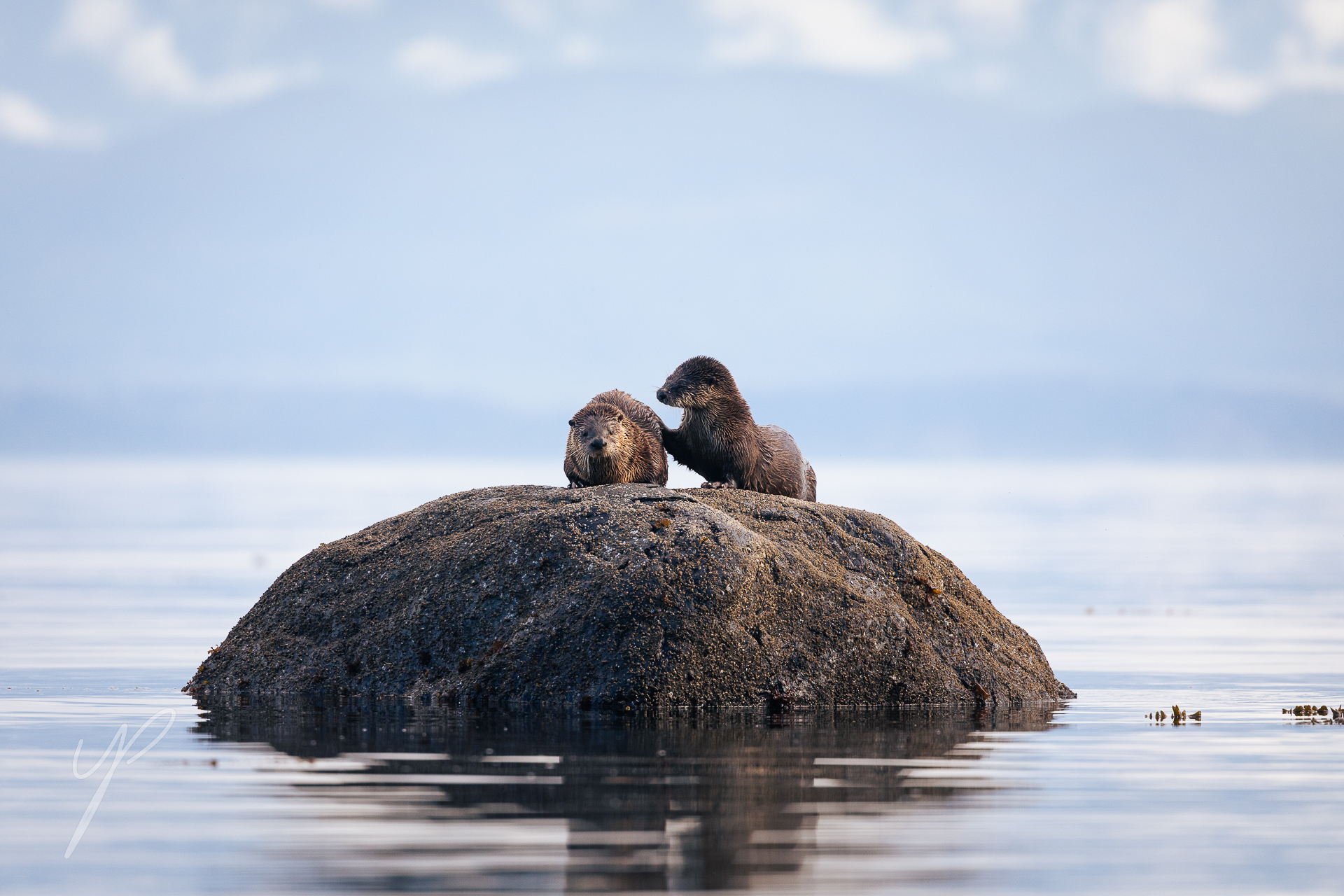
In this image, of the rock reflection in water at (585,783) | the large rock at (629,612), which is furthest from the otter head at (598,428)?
the rock reflection in water at (585,783)

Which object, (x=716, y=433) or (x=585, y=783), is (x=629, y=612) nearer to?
(x=585, y=783)

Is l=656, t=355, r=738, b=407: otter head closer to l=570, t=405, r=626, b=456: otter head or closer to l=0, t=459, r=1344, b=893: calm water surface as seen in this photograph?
l=570, t=405, r=626, b=456: otter head

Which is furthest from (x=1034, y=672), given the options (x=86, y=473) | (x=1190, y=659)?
(x=86, y=473)

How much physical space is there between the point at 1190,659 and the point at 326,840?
50.8 ft

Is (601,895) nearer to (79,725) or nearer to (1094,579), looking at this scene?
(79,725)

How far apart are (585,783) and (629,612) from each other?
4198 millimetres

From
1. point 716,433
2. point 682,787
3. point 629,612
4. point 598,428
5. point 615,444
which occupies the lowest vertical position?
point 682,787

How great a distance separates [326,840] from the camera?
869cm

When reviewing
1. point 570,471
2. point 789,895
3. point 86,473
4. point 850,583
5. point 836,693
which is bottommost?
point 789,895

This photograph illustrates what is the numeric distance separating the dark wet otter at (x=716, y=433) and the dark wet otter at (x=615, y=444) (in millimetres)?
409

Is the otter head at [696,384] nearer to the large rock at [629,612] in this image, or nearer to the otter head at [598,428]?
the otter head at [598,428]

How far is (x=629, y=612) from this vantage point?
14.7m

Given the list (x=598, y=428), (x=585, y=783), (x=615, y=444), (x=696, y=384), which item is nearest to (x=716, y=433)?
(x=696, y=384)

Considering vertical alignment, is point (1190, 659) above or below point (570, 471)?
below
